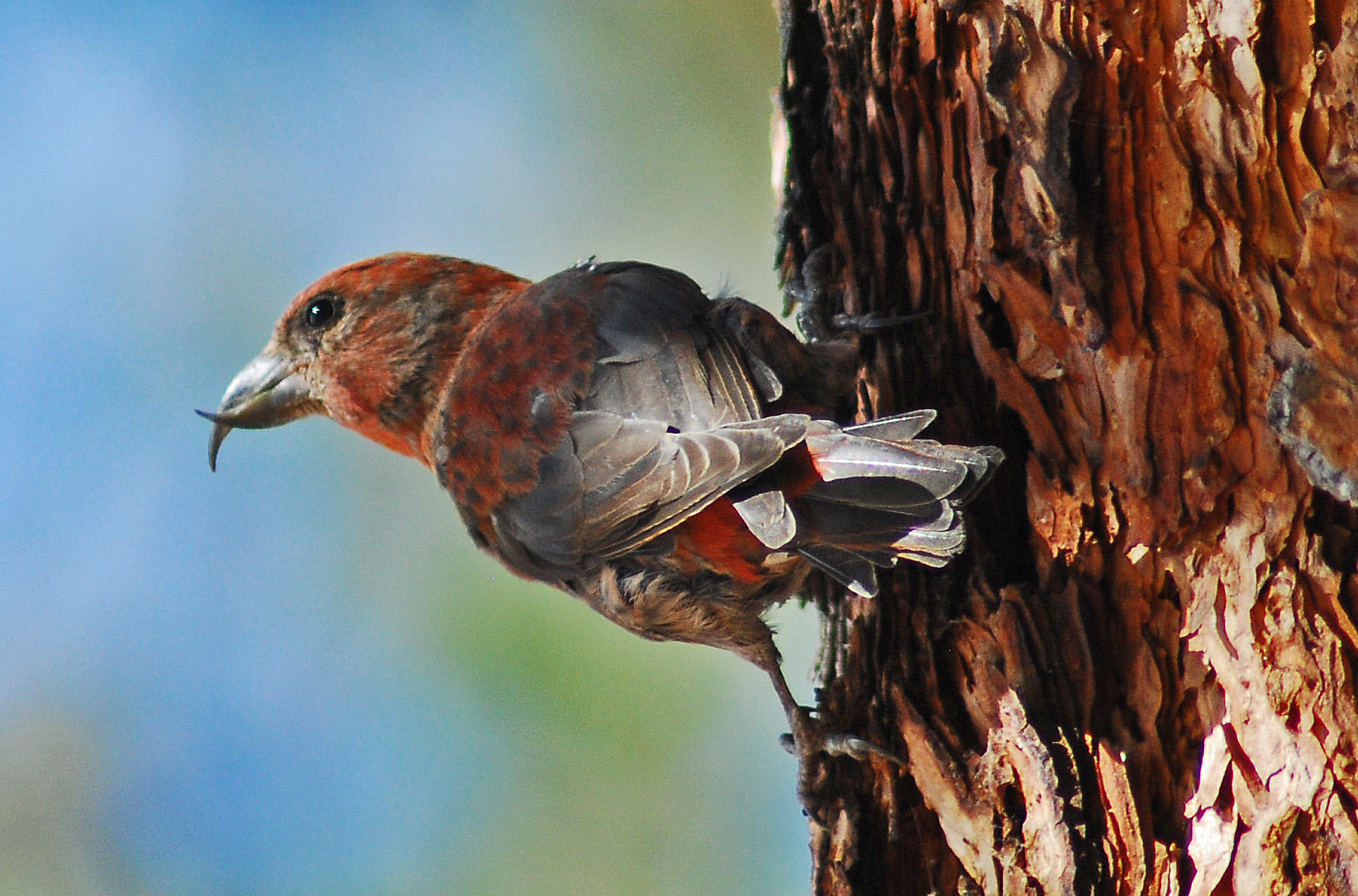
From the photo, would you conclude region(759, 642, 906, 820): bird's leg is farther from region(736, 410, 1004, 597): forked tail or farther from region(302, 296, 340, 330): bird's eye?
region(302, 296, 340, 330): bird's eye

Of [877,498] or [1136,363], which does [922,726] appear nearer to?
[877,498]

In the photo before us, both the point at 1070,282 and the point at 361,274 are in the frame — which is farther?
the point at 361,274

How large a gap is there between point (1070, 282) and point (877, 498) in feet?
1.60

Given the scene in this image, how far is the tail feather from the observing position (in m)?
1.91

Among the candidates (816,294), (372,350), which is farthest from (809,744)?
(372,350)

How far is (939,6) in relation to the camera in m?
2.16

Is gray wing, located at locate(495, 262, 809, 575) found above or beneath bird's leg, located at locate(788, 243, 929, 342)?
beneath

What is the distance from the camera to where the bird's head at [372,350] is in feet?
10.4

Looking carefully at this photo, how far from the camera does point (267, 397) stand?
325cm

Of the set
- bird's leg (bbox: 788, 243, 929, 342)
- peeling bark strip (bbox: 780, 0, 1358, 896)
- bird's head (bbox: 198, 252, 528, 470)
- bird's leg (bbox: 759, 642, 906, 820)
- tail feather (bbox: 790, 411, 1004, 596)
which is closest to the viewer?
peeling bark strip (bbox: 780, 0, 1358, 896)

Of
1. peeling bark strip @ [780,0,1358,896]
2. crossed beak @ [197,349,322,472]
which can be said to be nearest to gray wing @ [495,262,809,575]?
peeling bark strip @ [780,0,1358,896]

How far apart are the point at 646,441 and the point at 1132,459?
89 centimetres

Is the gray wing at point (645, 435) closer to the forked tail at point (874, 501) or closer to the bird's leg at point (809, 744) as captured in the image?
the forked tail at point (874, 501)

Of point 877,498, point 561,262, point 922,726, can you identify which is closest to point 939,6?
point 877,498
